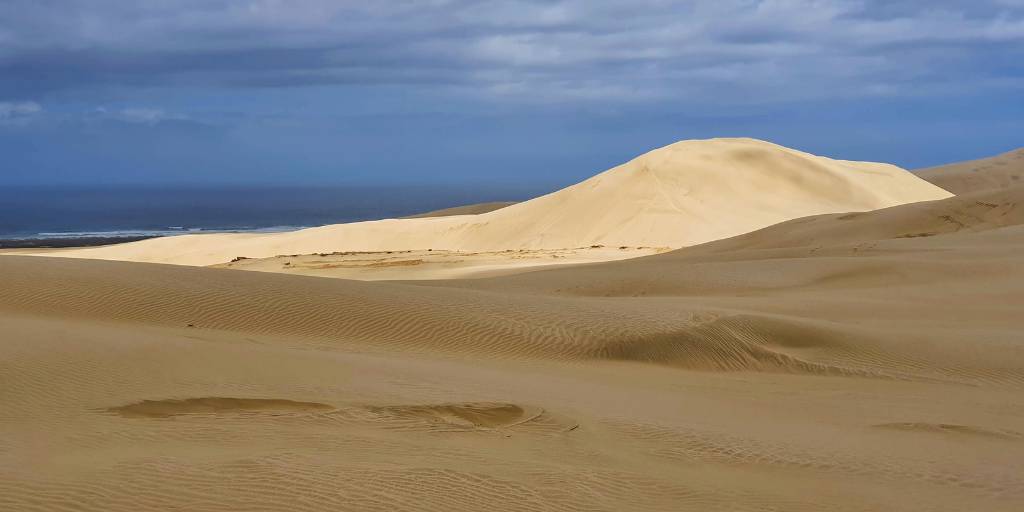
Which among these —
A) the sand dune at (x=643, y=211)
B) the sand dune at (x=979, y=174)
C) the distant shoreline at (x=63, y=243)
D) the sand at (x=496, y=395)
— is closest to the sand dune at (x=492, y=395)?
the sand at (x=496, y=395)

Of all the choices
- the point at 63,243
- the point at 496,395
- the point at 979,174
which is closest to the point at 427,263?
the point at 496,395

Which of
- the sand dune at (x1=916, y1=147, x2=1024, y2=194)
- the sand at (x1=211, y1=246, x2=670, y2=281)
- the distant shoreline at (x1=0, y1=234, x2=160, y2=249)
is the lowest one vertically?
the sand at (x1=211, y1=246, x2=670, y2=281)

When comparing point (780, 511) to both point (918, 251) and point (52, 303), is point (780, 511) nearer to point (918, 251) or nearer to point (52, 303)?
point (52, 303)

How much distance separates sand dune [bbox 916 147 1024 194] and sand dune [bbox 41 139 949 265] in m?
34.5

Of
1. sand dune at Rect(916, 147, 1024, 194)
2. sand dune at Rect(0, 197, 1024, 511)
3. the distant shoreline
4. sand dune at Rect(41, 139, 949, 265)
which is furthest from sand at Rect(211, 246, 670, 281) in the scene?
sand dune at Rect(916, 147, 1024, 194)

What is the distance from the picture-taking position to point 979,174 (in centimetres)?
7919

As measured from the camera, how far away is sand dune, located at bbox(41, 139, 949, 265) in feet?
113

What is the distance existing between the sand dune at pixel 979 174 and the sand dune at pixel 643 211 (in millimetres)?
34477

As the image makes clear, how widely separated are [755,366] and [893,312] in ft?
12.6

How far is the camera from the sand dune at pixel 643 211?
34.4m

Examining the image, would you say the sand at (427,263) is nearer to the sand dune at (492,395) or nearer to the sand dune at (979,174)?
the sand dune at (492,395)

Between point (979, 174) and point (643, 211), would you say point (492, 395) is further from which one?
point (979, 174)

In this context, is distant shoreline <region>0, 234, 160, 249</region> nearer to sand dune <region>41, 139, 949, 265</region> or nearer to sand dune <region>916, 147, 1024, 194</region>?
sand dune <region>41, 139, 949, 265</region>

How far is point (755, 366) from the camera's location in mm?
11062
